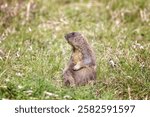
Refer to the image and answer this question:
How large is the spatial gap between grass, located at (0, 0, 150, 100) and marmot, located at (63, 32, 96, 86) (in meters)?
0.14

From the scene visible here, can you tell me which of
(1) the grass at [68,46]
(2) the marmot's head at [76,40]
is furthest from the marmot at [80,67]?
(1) the grass at [68,46]

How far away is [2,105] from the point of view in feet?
24.0

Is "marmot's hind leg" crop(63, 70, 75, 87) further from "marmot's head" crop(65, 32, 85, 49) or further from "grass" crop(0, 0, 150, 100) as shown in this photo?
"marmot's head" crop(65, 32, 85, 49)

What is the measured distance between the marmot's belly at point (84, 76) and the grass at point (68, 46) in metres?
0.14

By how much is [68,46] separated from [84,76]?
2.26 meters

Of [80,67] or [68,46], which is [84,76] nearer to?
[80,67]

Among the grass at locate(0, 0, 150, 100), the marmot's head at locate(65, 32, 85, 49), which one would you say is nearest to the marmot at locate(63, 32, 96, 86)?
the marmot's head at locate(65, 32, 85, 49)

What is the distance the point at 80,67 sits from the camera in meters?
8.00

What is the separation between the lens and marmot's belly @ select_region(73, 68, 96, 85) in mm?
7957

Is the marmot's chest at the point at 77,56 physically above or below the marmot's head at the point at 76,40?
below

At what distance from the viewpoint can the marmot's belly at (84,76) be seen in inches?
313

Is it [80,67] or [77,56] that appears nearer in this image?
[80,67]

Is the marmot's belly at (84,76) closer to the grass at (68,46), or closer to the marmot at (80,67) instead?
the marmot at (80,67)

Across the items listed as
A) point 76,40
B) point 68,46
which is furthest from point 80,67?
point 68,46
